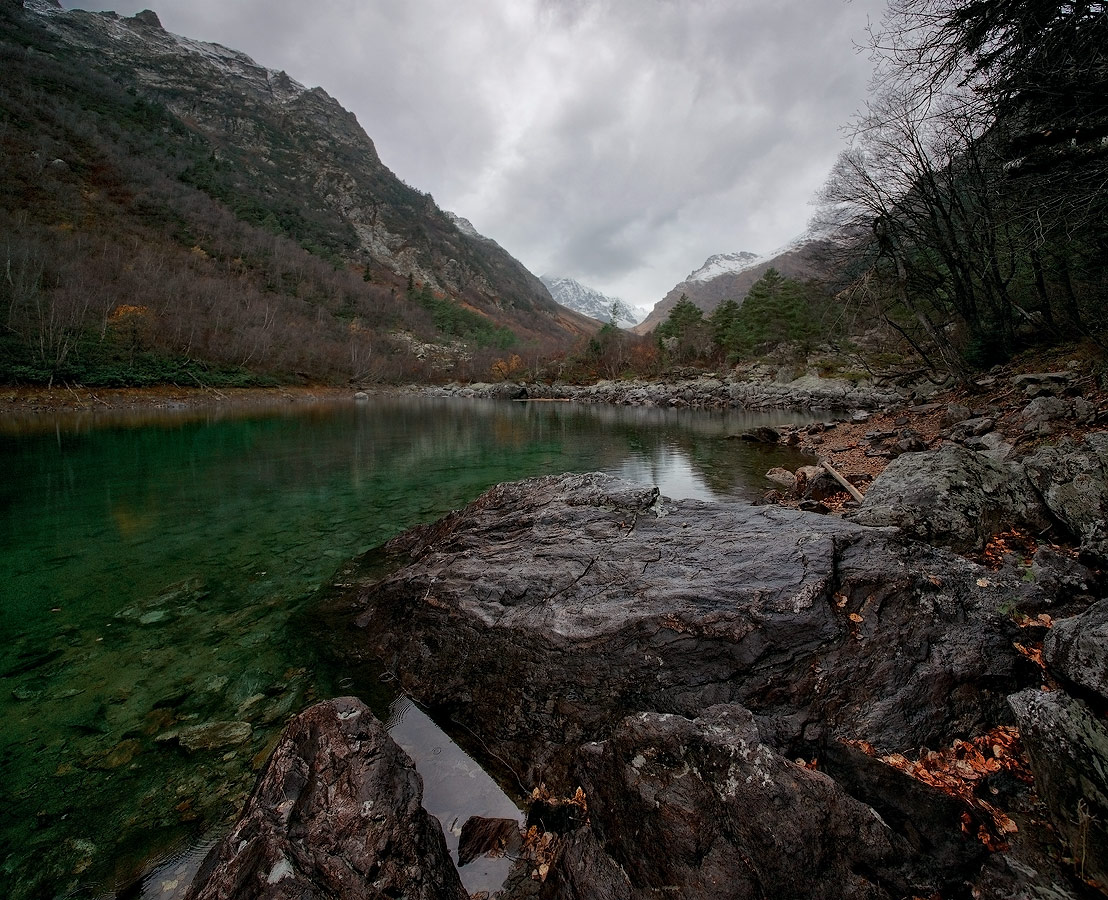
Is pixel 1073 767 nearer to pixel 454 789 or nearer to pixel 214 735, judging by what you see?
pixel 454 789

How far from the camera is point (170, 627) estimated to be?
565 centimetres

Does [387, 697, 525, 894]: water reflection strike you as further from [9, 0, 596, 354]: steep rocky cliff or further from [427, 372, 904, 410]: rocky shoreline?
[9, 0, 596, 354]: steep rocky cliff

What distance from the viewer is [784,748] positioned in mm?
2621

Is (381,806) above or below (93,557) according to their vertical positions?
above

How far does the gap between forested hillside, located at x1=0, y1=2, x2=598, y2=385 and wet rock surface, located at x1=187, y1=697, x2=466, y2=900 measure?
46048 mm

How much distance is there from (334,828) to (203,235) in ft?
347

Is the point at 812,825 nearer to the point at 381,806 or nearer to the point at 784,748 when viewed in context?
the point at 784,748

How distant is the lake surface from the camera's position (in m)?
3.05

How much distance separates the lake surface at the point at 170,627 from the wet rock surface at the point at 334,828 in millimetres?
586

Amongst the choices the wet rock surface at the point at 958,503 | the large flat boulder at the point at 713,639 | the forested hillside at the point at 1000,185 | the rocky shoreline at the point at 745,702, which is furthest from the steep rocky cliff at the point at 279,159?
the wet rock surface at the point at 958,503

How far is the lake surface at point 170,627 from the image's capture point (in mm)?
3055

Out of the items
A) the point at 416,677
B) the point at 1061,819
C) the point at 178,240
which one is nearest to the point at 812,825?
the point at 1061,819

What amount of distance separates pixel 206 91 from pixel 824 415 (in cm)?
18902

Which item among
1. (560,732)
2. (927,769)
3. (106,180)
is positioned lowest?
(560,732)
